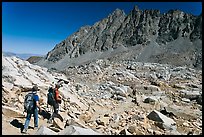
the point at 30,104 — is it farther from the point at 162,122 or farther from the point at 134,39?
the point at 134,39

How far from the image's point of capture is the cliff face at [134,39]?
8973 cm

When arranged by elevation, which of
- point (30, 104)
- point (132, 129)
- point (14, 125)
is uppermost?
point (30, 104)

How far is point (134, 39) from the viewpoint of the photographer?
10362cm

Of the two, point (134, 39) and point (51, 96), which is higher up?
point (134, 39)

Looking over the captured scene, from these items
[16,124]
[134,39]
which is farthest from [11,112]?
[134,39]

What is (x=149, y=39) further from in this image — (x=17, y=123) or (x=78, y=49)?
(x=17, y=123)

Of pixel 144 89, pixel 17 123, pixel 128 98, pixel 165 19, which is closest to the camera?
pixel 17 123

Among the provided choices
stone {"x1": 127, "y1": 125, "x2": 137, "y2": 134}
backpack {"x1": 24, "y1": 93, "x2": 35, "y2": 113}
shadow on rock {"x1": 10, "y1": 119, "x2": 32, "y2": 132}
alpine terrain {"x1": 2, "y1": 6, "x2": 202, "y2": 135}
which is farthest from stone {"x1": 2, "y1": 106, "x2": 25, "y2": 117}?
stone {"x1": 127, "y1": 125, "x2": 137, "y2": 134}

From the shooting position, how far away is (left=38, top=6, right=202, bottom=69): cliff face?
8973 centimetres

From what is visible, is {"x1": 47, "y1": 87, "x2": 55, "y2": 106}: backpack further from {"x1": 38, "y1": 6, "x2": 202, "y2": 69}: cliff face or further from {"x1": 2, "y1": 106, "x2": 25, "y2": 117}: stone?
{"x1": 38, "y1": 6, "x2": 202, "y2": 69}: cliff face

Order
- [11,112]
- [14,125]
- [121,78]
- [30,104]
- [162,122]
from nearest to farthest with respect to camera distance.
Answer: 1. [30,104]
2. [14,125]
3. [11,112]
4. [162,122]
5. [121,78]

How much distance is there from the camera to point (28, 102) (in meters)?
9.15

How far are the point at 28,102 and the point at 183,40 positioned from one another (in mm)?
90669

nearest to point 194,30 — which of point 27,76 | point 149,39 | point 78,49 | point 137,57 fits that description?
point 149,39
